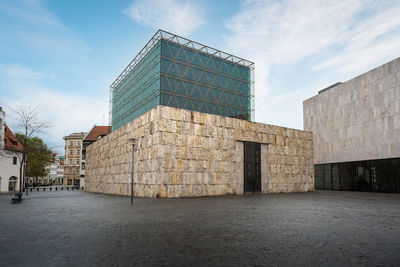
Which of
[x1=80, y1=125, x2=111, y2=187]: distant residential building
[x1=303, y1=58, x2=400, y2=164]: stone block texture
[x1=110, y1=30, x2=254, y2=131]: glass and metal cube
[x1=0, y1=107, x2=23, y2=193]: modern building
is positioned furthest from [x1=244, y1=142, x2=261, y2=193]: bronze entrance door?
[x1=80, y1=125, x2=111, y2=187]: distant residential building

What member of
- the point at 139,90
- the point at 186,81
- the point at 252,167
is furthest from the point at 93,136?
the point at 252,167

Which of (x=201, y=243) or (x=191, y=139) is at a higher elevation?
(x=191, y=139)

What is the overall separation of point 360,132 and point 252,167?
1962 cm

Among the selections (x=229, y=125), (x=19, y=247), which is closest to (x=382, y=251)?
(x=19, y=247)

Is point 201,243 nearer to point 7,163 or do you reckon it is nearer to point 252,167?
point 252,167

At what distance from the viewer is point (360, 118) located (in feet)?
134

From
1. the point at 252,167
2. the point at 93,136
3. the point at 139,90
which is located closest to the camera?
the point at 252,167

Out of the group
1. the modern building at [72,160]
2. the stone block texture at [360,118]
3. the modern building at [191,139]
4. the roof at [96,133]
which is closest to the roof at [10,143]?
the modern building at [191,139]

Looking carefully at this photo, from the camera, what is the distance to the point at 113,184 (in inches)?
1356

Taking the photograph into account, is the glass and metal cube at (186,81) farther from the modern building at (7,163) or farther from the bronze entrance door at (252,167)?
the modern building at (7,163)

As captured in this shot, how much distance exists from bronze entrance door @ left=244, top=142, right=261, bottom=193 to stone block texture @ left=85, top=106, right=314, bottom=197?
2.50ft

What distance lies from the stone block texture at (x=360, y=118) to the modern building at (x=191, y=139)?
A: 814 centimetres

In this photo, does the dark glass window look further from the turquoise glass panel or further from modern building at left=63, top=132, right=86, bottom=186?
modern building at left=63, top=132, right=86, bottom=186

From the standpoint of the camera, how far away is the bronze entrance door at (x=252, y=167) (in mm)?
30609
